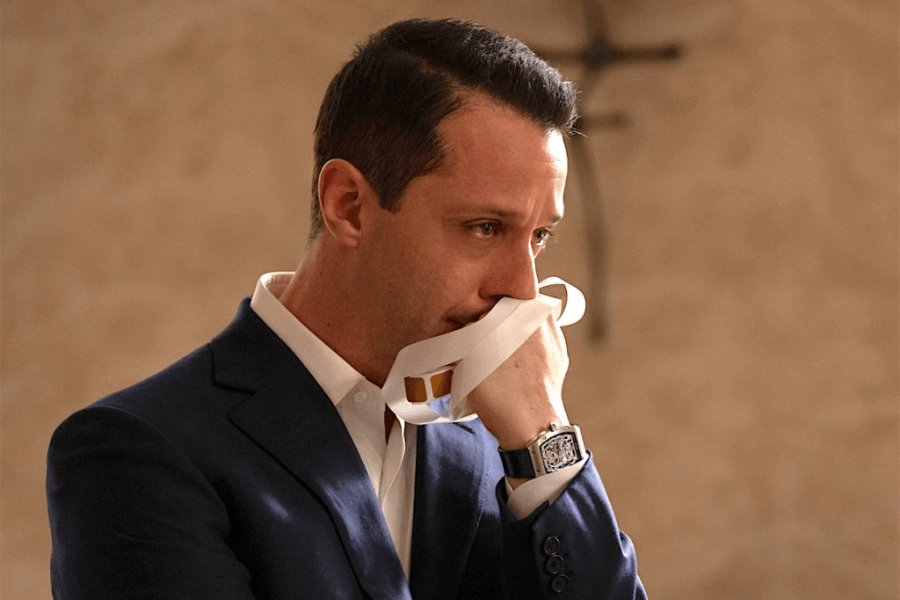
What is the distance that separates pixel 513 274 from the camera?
4.47 ft

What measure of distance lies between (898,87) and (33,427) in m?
2.30

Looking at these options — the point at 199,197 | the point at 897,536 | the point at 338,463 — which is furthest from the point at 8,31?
the point at 897,536

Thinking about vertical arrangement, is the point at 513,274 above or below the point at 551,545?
above

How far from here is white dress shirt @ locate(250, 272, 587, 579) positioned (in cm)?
138

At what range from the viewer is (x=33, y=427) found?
8.40 feet

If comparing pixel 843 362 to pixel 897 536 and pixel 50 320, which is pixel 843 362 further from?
pixel 50 320

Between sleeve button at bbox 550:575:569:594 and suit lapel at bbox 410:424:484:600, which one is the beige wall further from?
sleeve button at bbox 550:575:569:594

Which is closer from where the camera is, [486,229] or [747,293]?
[486,229]

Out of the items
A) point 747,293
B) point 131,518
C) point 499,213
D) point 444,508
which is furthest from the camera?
point 747,293

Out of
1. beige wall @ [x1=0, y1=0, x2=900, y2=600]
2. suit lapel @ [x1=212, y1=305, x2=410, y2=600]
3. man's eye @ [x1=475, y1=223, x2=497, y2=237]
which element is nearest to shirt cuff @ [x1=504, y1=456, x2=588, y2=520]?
suit lapel @ [x1=212, y1=305, x2=410, y2=600]

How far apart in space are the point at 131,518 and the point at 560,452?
50 centimetres

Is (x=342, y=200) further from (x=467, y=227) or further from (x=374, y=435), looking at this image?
(x=374, y=435)

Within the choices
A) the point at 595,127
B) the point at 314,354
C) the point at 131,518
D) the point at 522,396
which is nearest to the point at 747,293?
the point at 595,127

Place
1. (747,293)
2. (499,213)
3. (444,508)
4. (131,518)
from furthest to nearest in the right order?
(747,293), (444,508), (499,213), (131,518)
